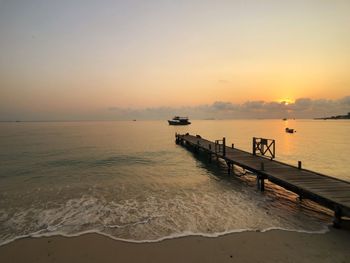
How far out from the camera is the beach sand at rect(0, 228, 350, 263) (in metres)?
8.18

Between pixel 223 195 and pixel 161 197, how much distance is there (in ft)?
12.4

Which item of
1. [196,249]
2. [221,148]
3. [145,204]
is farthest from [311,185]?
[221,148]

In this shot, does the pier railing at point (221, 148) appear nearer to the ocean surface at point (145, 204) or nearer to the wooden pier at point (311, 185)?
the ocean surface at point (145, 204)

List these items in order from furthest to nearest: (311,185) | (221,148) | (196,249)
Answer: (221,148) < (311,185) < (196,249)

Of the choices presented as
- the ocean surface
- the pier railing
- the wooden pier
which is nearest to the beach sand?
the ocean surface

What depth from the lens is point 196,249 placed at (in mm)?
8719

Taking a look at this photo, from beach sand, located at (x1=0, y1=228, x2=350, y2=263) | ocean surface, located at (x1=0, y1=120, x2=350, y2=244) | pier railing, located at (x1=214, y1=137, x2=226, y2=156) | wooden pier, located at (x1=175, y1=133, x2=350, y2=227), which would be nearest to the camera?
beach sand, located at (x1=0, y1=228, x2=350, y2=263)

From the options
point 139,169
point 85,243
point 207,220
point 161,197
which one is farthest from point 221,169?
point 85,243

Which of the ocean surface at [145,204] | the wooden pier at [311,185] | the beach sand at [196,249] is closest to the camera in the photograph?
the beach sand at [196,249]

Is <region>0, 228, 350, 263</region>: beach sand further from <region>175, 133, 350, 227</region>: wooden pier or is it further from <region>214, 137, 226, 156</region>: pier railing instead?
<region>214, 137, 226, 156</region>: pier railing

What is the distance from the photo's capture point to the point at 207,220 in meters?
11.4

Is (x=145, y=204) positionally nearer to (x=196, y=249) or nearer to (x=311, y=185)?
(x=196, y=249)

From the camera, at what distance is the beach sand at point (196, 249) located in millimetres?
8180

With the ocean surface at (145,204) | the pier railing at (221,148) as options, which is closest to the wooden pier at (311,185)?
the ocean surface at (145,204)
